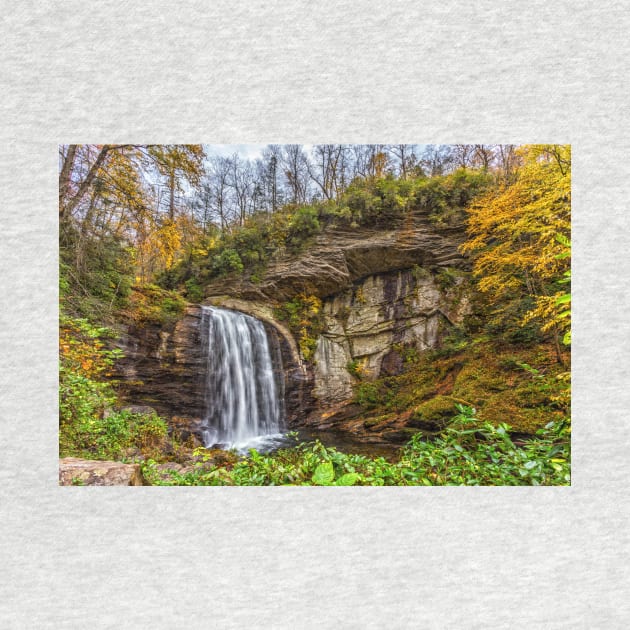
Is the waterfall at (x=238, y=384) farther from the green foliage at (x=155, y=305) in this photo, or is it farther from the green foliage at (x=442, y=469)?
the green foliage at (x=442, y=469)

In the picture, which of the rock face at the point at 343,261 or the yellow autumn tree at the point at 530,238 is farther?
the rock face at the point at 343,261

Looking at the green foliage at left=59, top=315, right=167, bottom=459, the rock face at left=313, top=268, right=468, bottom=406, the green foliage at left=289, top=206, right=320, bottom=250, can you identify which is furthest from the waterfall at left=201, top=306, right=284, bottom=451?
the green foliage at left=289, top=206, right=320, bottom=250

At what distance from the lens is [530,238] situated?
6.76ft

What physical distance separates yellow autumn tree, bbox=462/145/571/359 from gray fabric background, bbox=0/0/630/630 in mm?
104

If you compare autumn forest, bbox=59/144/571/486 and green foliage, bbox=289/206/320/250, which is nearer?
autumn forest, bbox=59/144/571/486

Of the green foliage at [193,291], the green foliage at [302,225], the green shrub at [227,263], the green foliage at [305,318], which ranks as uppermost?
the green foliage at [302,225]

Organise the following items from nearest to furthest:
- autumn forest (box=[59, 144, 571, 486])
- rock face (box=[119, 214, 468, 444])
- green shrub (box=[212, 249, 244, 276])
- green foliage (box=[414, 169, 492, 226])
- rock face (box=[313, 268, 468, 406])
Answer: autumn forest (box=[59, 144, 571, 486])
green foliage (box=[414, 169, 492, 226])
rock face (box=[119, 214, 468, 444])
green shrub (box=[212, 249, 244, 276])
rock face (box=[313, 268, 468, 406])

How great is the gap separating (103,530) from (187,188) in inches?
89.0

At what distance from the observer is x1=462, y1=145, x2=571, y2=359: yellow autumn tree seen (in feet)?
5.36

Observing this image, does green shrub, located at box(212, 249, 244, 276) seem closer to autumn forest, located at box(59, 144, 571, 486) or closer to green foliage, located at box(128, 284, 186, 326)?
autumn forest, located at box(59, 144, 571, 486)

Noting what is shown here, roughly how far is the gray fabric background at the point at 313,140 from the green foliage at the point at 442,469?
0.22 ft

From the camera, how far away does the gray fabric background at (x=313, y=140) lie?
129 centimetres

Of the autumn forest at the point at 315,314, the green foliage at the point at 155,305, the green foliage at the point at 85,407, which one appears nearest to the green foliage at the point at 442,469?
the autumn forest at the point at 315,314

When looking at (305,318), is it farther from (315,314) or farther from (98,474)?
(98,474)
